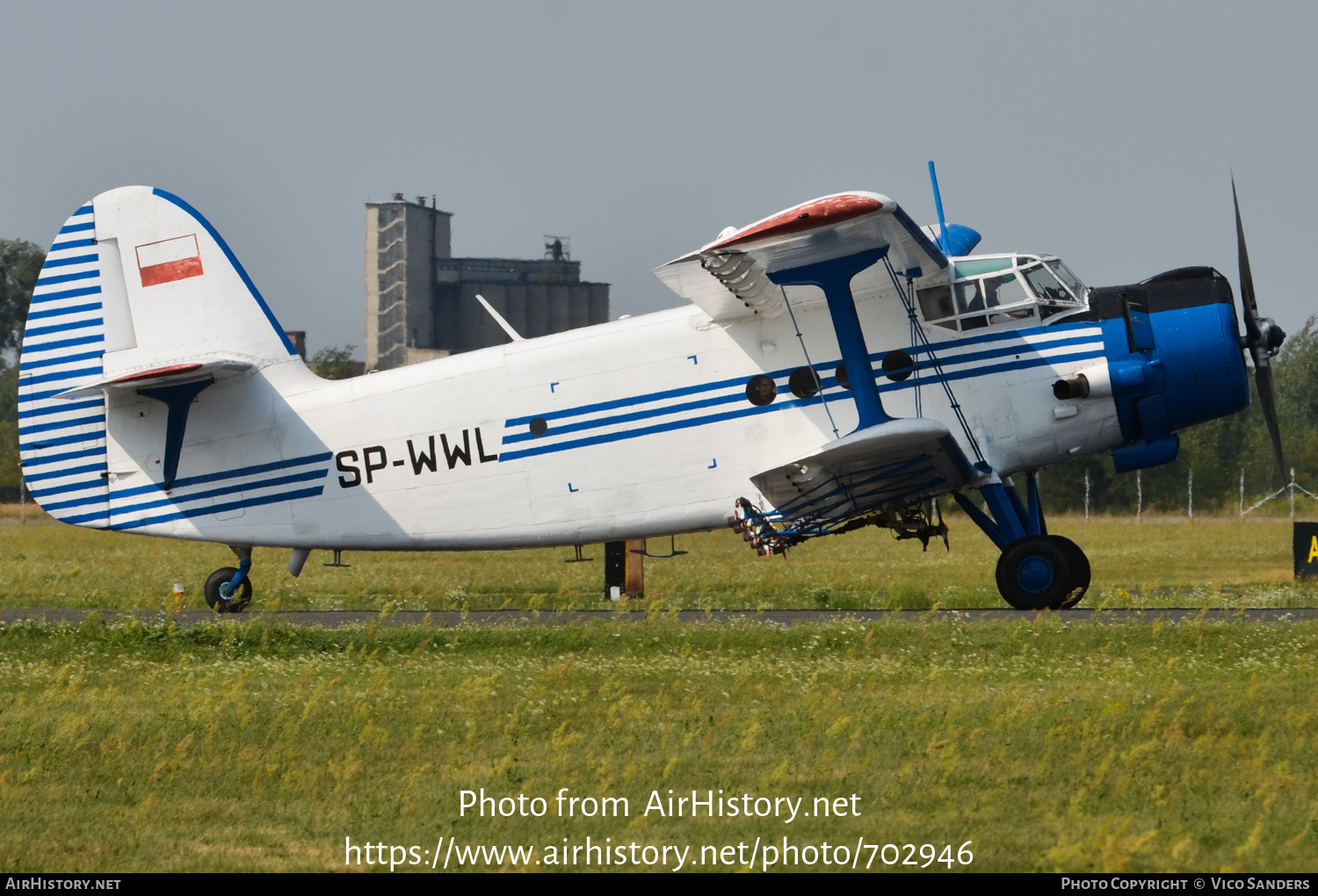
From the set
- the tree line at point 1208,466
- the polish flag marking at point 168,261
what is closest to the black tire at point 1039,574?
the polish flag marking at point 168,261

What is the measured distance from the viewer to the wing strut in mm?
14188

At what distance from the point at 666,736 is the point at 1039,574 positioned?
274 inches

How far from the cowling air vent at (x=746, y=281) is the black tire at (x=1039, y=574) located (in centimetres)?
359

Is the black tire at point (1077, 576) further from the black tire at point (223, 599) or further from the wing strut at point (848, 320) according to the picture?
the black tire at point (223, 599)

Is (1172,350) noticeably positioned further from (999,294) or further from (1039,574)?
(1039,574)

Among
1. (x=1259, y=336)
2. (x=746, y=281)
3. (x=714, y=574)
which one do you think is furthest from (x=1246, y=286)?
(x=714, y=574)

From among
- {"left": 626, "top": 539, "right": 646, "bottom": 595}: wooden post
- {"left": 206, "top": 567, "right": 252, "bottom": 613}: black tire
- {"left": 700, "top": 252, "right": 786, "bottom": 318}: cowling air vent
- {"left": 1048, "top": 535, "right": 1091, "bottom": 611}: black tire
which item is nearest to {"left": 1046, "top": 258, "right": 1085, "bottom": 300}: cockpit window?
{"left": 1048, "top": 535, "right": 1091, "bottom": 611}: black tire

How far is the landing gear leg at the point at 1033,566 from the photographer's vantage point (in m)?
14.5

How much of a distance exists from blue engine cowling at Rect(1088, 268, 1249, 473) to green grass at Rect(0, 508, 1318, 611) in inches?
87.3

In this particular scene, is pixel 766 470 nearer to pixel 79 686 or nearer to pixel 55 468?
pixel 79 686

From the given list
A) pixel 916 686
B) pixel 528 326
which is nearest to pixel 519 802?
pixel 916 686

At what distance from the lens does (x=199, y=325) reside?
653 inches

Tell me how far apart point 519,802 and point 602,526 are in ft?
26.2
